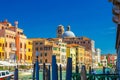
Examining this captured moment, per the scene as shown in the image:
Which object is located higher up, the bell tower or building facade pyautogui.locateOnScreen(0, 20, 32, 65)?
the bell tower

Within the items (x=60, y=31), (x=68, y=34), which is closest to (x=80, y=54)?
(x=68, y=34)

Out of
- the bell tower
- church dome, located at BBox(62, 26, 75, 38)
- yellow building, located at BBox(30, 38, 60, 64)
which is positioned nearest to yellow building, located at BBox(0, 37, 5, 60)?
yellow building, located at BBox(30, 38, 60, 64)

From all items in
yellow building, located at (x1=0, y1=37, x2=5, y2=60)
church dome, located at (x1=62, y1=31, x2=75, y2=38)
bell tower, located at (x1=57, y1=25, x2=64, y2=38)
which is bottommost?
yellow building, located at (x1=0, y1=37, x2=5, y2=60)

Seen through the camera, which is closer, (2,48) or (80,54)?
(2,48)

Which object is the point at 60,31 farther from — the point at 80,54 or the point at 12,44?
the point at 12,44

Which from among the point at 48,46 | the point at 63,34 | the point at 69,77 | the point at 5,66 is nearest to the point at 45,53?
the point at 48,46

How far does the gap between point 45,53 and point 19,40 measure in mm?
15671

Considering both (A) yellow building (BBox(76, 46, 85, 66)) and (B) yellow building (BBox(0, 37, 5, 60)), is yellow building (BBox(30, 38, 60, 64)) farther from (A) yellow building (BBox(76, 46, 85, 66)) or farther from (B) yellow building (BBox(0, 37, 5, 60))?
(B) yellow building (BBox(0, 37, 5, 60))

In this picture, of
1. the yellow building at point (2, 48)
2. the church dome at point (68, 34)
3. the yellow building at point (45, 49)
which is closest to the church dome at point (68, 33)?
the church dome at point (68, 34)

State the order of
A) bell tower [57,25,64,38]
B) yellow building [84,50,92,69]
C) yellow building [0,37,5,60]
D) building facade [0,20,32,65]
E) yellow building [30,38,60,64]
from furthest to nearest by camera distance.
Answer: bell tower [57,25,64,38] → yellow building [84,50,92,69] → yellow building [30,38,60,64] → building facade [0,20,32,65] → yellow building [0,37,5,60]

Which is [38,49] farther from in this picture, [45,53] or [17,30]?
[17,30]

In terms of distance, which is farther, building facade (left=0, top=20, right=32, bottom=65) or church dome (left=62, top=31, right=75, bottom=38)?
church dome (left=62, top=31, right=75, bottom=38)

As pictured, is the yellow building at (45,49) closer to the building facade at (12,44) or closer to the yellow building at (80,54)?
the building facade at (12,44)

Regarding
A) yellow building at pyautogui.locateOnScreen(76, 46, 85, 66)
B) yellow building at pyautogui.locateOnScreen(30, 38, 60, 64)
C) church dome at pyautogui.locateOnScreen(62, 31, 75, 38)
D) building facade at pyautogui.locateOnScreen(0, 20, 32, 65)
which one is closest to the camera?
building facade at pyautogui.locateOnScreen(0, 20, 32, 65)
